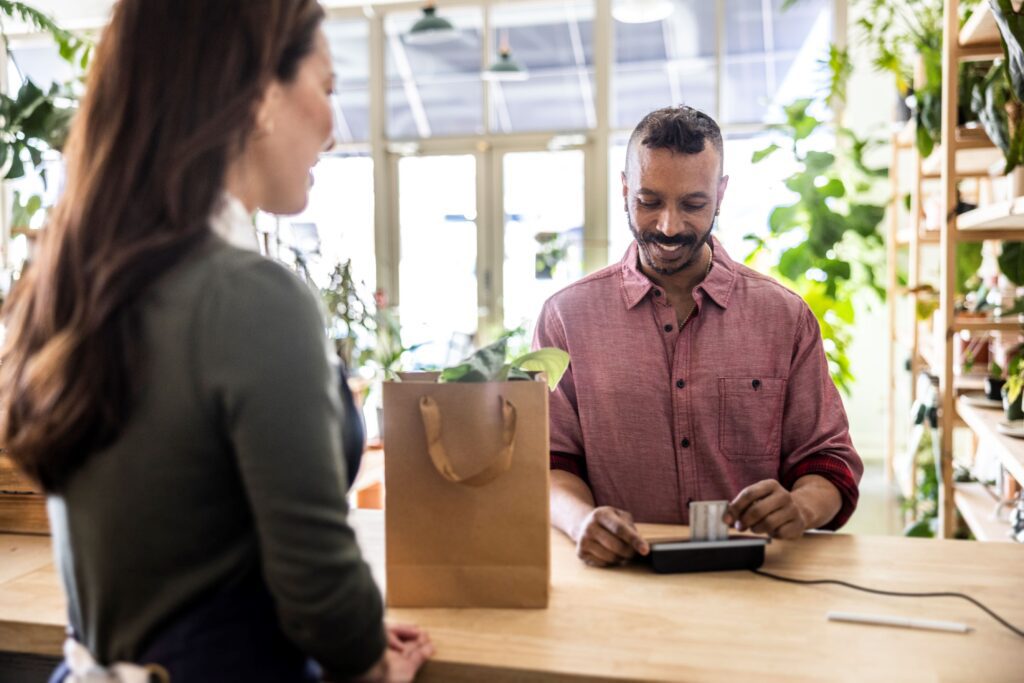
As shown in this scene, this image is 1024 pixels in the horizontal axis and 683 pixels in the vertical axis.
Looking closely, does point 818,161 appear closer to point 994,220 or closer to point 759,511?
point 994,220

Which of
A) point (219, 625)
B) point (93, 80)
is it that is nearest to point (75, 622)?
point (219, 625)

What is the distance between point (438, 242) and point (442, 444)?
5.84 metres

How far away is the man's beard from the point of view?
1712 mm

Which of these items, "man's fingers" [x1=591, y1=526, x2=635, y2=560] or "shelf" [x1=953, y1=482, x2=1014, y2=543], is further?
"shelf" [x1=953, y1=482, x2=1014, y2=543]

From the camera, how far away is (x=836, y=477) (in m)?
1.55

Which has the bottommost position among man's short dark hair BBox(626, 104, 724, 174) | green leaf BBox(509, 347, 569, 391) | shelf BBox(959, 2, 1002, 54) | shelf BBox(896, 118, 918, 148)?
green leaf BBox(509, 347, 569, 391)

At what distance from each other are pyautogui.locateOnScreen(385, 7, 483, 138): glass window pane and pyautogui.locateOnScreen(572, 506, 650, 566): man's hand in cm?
572

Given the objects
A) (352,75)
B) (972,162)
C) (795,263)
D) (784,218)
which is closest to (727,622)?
(972,162)

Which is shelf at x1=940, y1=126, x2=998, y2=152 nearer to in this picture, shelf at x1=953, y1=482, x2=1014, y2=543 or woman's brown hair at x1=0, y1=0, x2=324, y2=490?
shelf at x1=953, y1=482, x2=1014, y2=543

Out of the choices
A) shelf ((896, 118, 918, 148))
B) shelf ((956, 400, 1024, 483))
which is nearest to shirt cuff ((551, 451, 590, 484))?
shelf ((956, 400, 1024, 483))

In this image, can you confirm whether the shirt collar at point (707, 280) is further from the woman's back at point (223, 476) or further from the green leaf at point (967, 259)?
the green leaf at point (967, 259)

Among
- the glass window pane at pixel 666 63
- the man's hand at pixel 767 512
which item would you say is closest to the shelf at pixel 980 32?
the man's hand at pixel 767 512

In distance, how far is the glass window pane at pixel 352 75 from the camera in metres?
A: 6.91

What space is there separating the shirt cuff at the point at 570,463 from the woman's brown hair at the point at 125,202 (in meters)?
1.00
